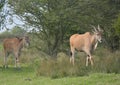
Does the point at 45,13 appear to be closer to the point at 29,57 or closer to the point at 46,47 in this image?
the point at 46,47

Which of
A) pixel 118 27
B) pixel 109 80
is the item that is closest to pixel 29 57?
pixel 118 27

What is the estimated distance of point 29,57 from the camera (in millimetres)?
29188

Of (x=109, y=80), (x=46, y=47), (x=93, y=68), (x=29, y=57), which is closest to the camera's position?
(x=109, y=80)

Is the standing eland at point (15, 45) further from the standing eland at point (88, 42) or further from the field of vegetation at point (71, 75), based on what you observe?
the field of vegetation at point (71, 75)

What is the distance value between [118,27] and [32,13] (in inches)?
295

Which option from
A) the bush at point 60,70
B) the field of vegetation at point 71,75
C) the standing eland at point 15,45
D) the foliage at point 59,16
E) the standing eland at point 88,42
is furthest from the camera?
the standing eland at point 15,45

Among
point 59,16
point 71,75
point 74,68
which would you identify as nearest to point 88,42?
point 74,68

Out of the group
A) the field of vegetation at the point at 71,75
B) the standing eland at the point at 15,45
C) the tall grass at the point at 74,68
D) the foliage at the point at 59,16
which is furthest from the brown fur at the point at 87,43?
the standing eland at the point at 15,45

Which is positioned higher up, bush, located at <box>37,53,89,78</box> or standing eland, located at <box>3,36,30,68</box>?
standing eland, located at <box>3,36,30,68</box>

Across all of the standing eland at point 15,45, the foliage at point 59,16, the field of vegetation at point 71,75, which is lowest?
the field of vegetation at point 71,75

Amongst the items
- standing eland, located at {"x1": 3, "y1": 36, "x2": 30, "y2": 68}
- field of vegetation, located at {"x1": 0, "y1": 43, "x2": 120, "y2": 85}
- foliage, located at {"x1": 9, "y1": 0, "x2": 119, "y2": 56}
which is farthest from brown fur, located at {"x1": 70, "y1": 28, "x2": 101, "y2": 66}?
standing eland, located at {"x1": 3, "y1": 36, "x2": 30, "y2": 68}

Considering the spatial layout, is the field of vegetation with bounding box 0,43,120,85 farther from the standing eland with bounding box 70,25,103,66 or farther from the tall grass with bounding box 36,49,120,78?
the standing eland with bounding box 70,25,103,66

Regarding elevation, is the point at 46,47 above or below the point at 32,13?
below

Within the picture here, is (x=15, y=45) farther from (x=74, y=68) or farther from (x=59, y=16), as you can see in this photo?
(x=74, y=68)
